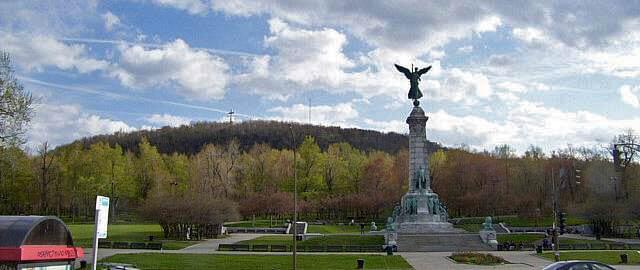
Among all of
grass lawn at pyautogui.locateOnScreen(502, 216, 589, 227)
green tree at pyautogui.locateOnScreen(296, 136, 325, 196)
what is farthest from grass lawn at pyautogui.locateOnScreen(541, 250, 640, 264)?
green tree at pyautogui.locateOnScreen(296, 136, 325, 196)

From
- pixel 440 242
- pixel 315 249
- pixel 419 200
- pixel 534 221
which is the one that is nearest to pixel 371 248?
pixel 315 249

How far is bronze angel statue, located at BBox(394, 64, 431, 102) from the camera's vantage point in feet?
215

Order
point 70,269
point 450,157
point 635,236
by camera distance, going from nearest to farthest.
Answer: point 70,269 < point 635,236 < point 450,157

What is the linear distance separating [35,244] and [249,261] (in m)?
20.5

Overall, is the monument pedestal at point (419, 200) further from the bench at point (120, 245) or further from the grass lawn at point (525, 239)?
the bench at point (120, 245)

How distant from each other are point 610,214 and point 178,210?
43.4m

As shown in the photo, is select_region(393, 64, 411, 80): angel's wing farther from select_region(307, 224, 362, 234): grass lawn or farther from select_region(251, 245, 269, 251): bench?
select_region(251, 245, 269, 251): bench

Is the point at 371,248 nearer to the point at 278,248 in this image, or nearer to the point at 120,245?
the point at 278,248

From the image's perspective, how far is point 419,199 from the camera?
199 feet

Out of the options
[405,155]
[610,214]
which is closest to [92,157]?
[405,155]

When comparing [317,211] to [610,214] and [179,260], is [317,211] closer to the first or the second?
[610,214]

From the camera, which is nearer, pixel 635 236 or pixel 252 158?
pixel 635 236

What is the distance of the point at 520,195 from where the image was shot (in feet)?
306

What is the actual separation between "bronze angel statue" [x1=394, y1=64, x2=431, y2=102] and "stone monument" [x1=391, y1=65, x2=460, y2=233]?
122 cm
